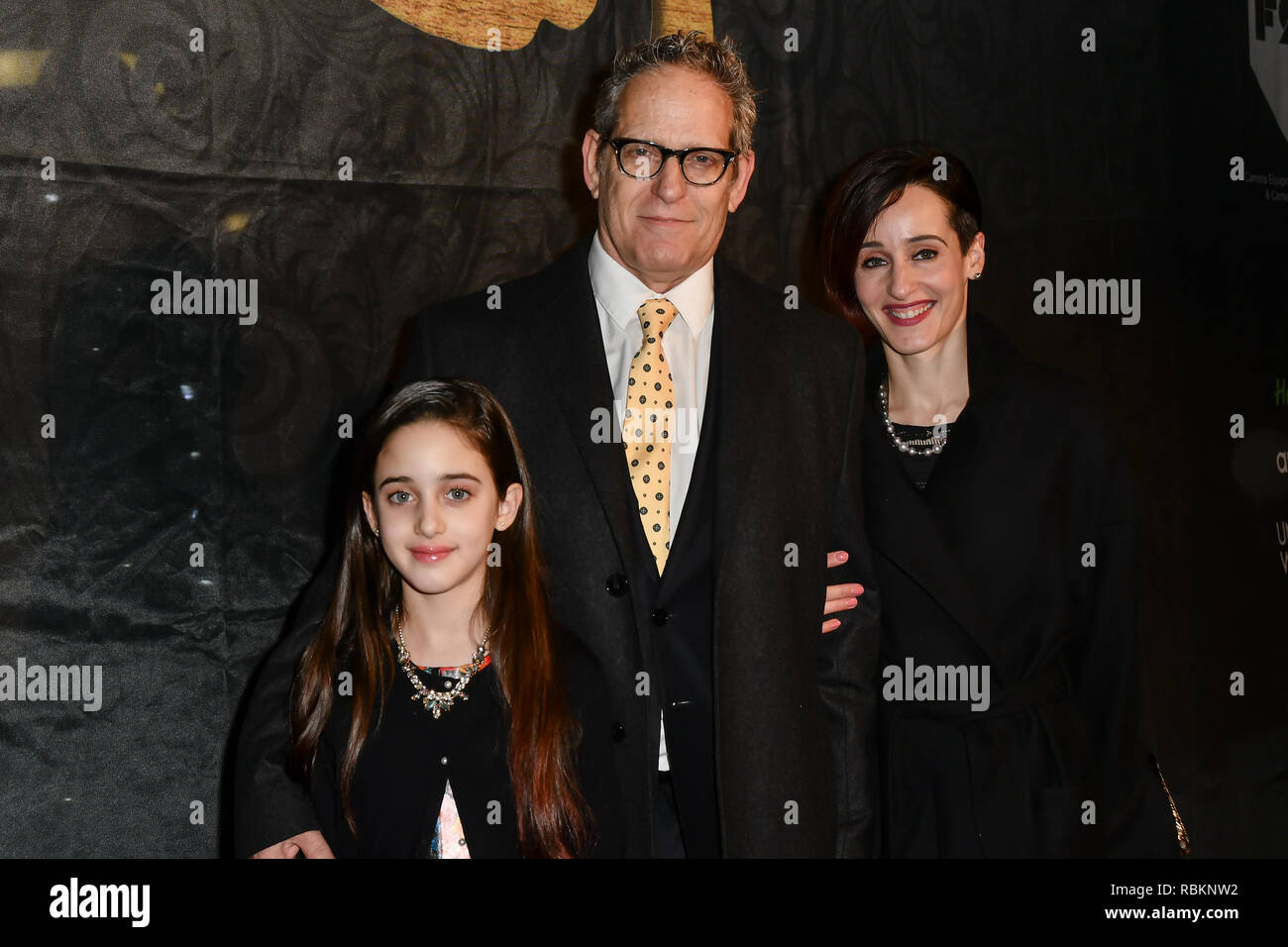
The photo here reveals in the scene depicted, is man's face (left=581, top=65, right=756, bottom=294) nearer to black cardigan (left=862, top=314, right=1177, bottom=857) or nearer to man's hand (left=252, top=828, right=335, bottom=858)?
black cardigan (left=862, top=314, right=1177, bottom=857)

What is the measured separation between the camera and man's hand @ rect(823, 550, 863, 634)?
2.20 meters

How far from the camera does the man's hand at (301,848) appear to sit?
1815 millimetres

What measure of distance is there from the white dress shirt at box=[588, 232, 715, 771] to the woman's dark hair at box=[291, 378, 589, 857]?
0.88 ft

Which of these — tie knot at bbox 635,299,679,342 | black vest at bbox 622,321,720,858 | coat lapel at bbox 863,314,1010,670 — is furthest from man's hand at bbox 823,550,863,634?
tie knot at bbox 635,299,679,342

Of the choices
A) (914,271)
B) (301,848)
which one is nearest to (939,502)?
(914,271)

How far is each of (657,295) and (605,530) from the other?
0.45 metres

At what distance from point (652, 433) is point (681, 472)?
88mm

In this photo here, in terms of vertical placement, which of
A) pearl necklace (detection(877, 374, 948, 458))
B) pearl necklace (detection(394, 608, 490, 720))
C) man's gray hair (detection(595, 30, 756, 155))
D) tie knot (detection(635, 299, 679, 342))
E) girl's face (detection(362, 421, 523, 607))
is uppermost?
man's gray hair (detection(595, 30, 756, 155))

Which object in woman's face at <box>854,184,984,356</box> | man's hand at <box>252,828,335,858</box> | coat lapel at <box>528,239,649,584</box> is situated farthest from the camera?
woman's face at <box>854,184,984,356</box>

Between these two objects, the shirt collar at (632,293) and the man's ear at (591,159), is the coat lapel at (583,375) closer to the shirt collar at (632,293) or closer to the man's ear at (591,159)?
the shirt collar at (632,293)

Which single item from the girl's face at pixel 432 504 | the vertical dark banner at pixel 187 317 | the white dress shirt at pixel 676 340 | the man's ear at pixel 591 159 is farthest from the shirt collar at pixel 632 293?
the vertical dark banner at pixel 187 317

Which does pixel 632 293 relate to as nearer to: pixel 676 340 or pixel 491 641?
pixel 676 340
